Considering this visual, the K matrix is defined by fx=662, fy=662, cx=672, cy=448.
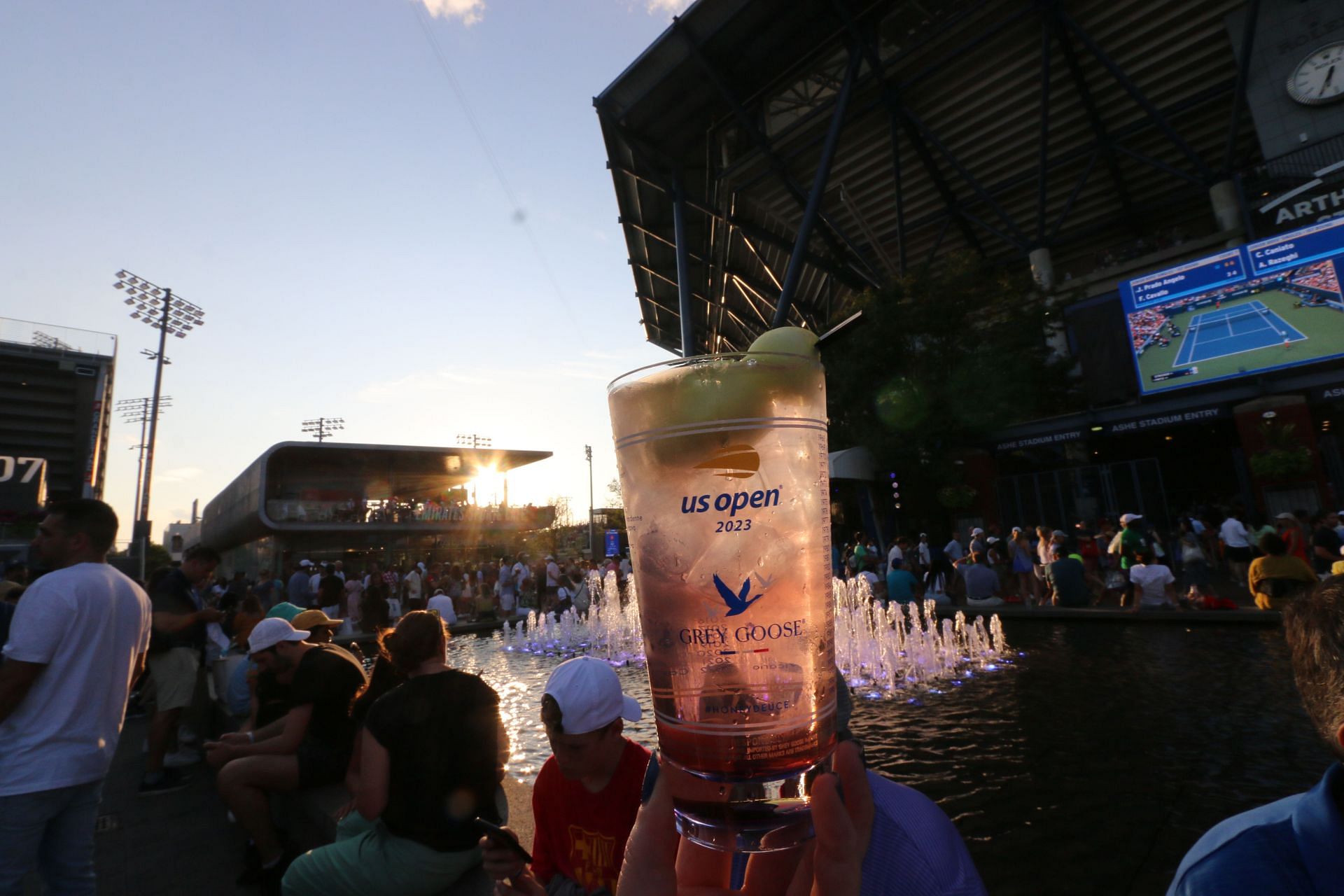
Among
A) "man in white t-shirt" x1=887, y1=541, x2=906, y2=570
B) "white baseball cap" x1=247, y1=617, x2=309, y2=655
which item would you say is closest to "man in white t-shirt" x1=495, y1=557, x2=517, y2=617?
"man in white t-shirt" x1=887, y1=541, x2=906, y2=570

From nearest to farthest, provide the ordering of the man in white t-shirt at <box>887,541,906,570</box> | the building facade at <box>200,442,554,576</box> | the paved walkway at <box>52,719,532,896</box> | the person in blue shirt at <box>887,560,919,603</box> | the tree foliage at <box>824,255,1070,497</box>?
the paved walkway at <box>52,719,532,896</box> < the person in blue shirt at <box>887,560,919,603</box> < the man in white t-shirt at <box>887,541,906,570</box> < the tree foliage at <box>824,255,1070,497</box> < the building facade at <box>200,442,554,576</box>

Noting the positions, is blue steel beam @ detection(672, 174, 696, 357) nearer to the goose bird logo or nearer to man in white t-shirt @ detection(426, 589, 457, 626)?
man in white t-shirt @ detection(426, 589, 457, 626)

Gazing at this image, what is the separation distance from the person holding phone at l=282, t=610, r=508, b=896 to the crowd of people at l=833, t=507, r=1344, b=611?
575 centimetres

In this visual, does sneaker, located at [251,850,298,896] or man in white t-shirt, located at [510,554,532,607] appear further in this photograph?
man in white t-shirt, located at [510,554,532,607]

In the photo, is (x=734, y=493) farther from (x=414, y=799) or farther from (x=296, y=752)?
(x=296, y=752)

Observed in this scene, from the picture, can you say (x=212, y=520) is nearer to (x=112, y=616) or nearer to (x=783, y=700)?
(x=112, y=616)

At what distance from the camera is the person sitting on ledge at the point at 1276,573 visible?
6.71 metres

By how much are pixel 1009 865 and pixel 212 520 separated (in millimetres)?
54855

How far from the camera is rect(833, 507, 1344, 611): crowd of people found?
303 inches

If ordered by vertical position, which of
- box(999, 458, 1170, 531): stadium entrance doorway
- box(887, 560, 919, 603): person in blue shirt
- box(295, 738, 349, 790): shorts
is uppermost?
box(999, 458, 1170, 531): stadium entrance doorway

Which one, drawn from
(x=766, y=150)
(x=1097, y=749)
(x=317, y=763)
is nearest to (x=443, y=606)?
(x=317, y=763)

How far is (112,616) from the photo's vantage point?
2.49 metres

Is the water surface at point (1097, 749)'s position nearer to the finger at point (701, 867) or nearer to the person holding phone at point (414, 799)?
the person holding phone at point (414, 799)

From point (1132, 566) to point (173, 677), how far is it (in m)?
10.5
